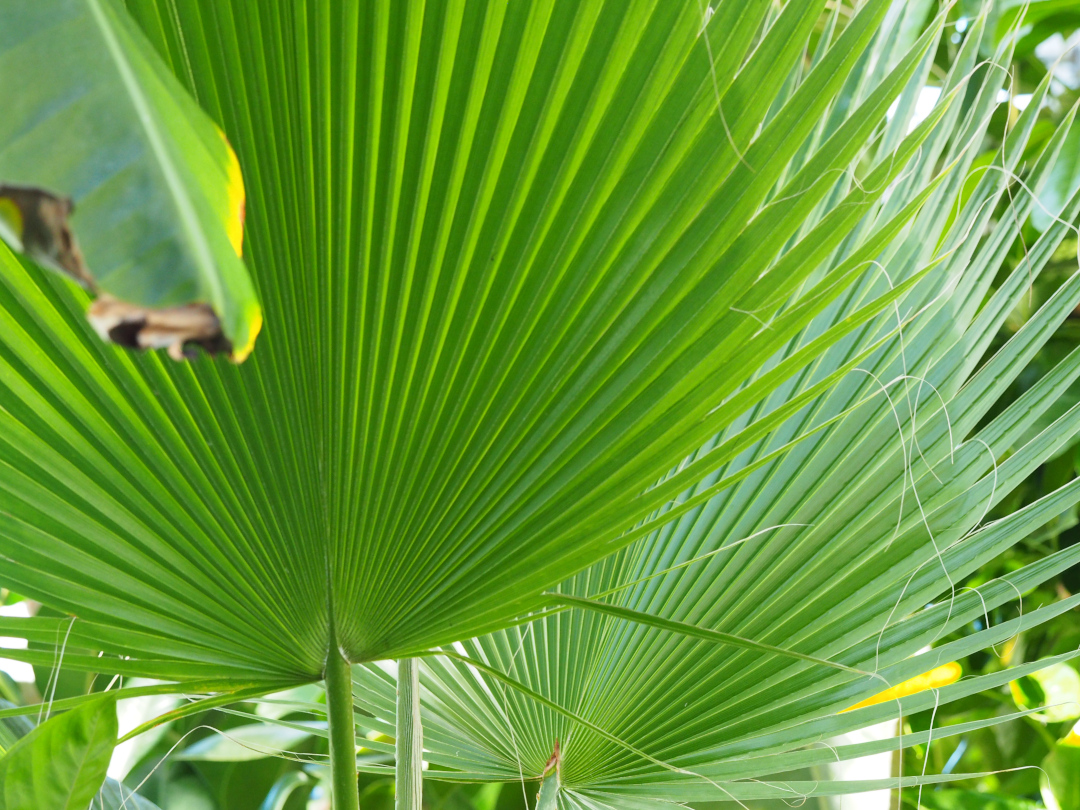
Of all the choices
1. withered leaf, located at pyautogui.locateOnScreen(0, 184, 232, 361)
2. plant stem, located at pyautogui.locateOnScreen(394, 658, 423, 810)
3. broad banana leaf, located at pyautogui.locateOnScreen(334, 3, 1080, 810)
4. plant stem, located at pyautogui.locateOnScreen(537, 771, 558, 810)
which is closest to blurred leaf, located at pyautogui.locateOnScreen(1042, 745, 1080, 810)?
broad banana leaf, located at pyautogui.locateOnScreen(334, 3, 1080, 810)

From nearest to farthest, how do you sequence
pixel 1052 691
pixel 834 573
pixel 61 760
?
1. pixel 61 760
2. pixel 834 573
3. pixel 1052 691

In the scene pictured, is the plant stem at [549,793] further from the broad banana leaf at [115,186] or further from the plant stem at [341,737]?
the broad banana leaf at [115,186]

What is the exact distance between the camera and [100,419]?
1.28ft

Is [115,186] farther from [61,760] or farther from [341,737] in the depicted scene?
[341,737]

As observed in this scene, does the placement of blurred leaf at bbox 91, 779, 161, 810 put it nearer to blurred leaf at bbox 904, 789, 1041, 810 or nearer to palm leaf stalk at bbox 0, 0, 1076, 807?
palm leaf stalk at bbox 0, 0, 1076, 807

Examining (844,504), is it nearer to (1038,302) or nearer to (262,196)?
(262,196)

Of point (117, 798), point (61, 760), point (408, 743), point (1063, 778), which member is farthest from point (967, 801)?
point (61, 760)

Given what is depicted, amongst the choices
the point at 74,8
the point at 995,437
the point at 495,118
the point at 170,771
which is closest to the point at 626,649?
the point at 995,437

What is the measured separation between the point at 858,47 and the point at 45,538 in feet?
1.42

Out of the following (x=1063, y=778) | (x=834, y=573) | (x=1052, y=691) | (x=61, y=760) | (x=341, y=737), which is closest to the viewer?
(x=61, y=760)

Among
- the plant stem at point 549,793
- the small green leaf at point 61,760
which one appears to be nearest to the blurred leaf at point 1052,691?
the plant stem at point 549,793

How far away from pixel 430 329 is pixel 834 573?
1.17 ft

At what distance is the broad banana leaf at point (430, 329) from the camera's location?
33cm

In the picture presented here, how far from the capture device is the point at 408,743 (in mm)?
517
